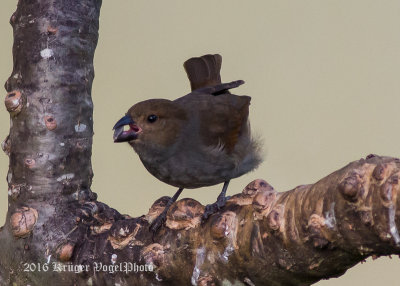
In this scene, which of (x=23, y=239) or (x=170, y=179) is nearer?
(x=23, y=239)

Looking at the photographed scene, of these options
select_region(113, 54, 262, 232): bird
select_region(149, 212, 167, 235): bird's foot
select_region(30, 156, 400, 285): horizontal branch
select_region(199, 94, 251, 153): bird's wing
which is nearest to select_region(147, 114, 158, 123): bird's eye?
select_region(113, 54, 262, 232): bird

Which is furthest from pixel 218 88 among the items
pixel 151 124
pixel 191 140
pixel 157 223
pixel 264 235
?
pixel 264 235

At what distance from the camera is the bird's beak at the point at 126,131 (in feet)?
9.26

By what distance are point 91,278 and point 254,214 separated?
0.79 meters

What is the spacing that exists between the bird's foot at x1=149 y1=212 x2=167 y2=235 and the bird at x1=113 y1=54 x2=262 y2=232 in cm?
43

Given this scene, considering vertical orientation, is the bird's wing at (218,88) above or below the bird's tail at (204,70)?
below

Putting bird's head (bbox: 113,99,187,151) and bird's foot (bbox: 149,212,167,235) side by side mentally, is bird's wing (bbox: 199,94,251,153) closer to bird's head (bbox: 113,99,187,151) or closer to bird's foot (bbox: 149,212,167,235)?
bird's head (bbox: 113,99,187,151)

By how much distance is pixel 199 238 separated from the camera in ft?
6.65

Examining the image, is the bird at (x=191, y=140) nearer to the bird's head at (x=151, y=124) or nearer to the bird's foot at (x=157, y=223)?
the bird's head at (x=151, y=124)

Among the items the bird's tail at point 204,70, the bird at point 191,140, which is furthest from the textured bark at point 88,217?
the bird's tail at point 204,70

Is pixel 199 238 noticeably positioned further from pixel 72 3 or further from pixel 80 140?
pixel 72 3

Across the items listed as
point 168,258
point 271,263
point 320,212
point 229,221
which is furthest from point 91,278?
point 320,212

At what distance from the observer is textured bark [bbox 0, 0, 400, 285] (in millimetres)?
1646

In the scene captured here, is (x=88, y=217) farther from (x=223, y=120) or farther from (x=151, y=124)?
(x=223, y=120)
